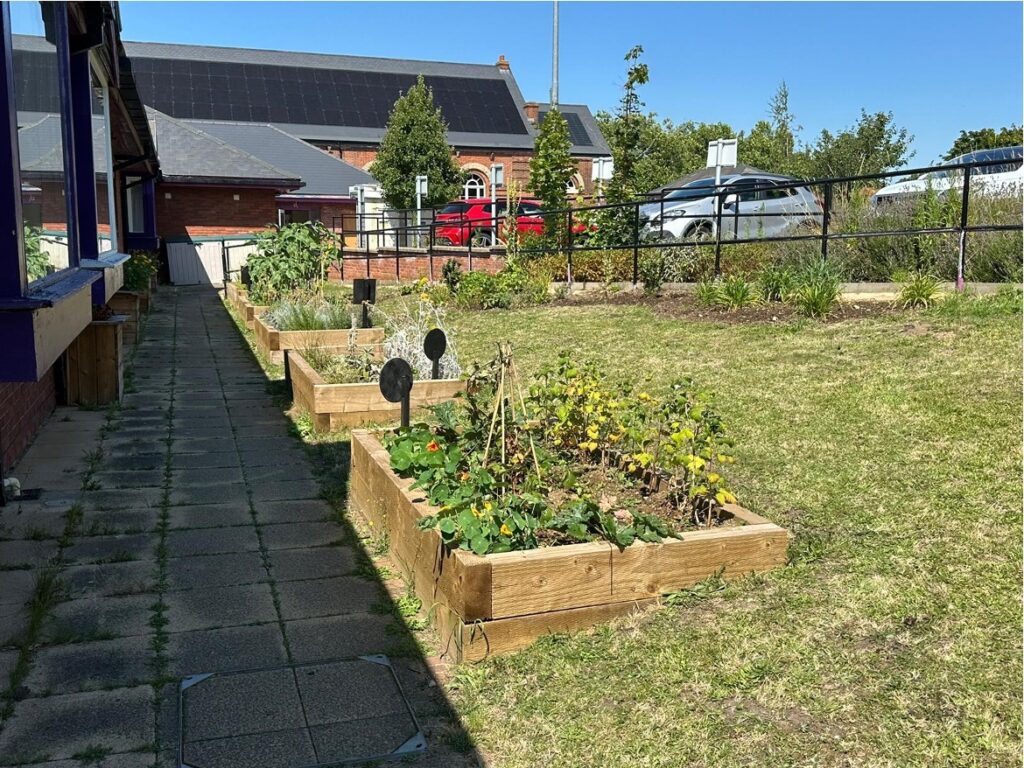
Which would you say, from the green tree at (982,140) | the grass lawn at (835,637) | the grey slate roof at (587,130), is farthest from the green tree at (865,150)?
the grass lawn at (835,637)

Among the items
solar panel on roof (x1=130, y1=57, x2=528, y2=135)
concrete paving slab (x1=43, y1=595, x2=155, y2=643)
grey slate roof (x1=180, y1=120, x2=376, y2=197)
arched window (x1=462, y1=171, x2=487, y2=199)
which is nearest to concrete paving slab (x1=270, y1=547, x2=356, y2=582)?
concrete paving slab (x1=43, y1=595, x2=155, y2=643)

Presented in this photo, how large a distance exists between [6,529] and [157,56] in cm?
4525

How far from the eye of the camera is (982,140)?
1644 inches

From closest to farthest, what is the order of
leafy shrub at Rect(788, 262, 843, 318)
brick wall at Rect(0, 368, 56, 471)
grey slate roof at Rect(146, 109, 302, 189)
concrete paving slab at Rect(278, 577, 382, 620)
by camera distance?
concrete paving slab at Rect(278, 577, 382, 620)
brick wall at Rect(0, 368, 56, 471)
leafy shrub at Rect(788, 262, 843, 318)
grey slate roof at Rect(146, 109, 302, 189)

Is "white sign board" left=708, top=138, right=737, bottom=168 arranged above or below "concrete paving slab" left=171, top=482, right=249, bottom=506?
above

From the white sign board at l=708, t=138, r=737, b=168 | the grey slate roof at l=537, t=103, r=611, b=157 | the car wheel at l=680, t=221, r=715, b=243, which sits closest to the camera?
the car wheel at l=680, t=221, r=715, b=243

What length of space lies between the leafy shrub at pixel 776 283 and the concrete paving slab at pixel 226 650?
6582mm

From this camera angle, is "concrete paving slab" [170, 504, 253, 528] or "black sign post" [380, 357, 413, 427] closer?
"black sign post" [380, 357, 413, 427]

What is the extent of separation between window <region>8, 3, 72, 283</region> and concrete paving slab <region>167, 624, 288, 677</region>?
4.59 ft

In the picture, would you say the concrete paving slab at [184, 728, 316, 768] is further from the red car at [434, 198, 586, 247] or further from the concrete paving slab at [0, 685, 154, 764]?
the red car at [434, 198, 586, 247]

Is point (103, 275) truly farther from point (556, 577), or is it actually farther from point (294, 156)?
point (294, 156)

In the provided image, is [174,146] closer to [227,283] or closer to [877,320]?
[227,283]

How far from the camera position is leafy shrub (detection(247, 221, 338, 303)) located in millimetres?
12531

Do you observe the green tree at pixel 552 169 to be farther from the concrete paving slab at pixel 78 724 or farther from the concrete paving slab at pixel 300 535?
the concrete paving slab at pixel 78 724
